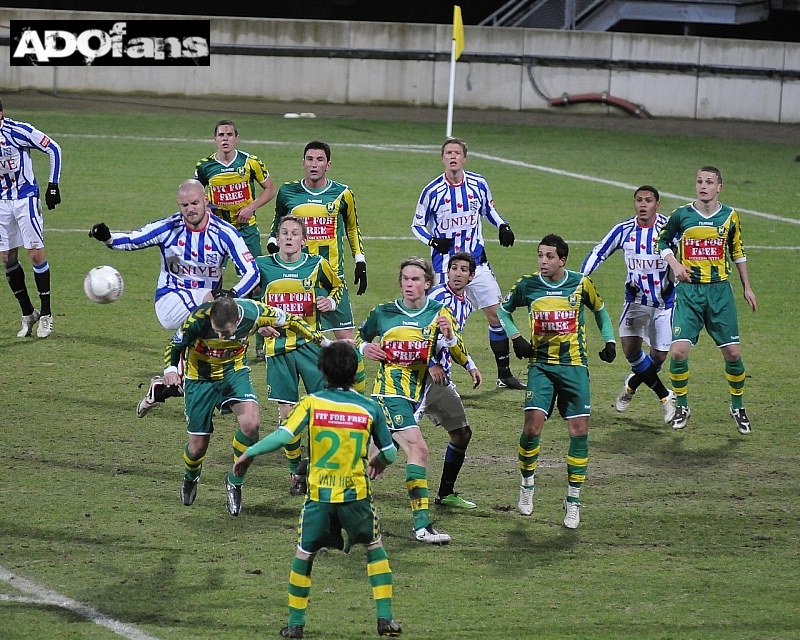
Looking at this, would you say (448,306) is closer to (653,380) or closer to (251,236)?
(653,380)

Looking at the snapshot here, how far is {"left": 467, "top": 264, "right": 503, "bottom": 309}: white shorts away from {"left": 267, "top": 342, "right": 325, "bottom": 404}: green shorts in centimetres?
368

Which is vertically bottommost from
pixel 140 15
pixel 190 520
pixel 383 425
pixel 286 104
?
pixel 190 520

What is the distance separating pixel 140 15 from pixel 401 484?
1030 inches

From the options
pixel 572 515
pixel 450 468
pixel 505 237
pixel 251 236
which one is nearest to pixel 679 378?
pixel 505 237

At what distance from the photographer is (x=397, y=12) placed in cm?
4019

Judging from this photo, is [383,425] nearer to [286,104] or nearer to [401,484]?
[401,484]

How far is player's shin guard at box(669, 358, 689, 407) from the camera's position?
11092 millimetres

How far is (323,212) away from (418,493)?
148 inches

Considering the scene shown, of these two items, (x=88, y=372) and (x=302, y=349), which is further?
(x=88, y=372)

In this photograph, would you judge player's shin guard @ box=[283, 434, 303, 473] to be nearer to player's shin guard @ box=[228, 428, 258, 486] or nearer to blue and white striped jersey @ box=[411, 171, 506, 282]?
player's shin guard @ box=[228, 428, 258, 486]

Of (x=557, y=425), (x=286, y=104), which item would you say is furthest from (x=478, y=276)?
(x=286, y=104)

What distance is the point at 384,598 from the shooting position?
6.63 meters

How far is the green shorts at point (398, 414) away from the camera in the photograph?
8.25 meters

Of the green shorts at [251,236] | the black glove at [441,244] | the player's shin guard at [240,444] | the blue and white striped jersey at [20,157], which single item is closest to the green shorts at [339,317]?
the black glove at [441,244]
